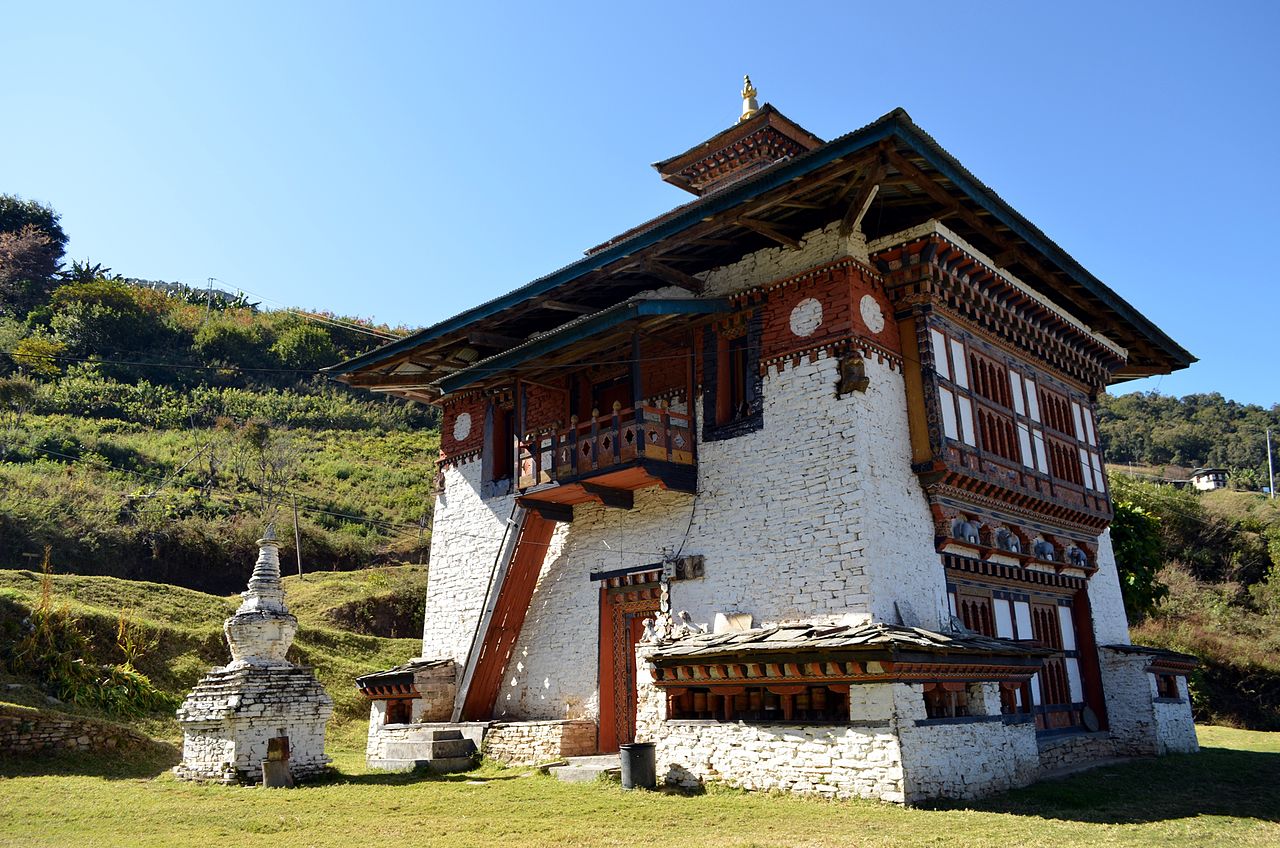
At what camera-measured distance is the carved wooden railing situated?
47.3 feet

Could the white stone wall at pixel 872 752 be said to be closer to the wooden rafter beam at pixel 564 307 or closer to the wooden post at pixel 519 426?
the wooden post at pixel 519 426

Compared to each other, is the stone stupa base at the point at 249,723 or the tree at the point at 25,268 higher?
the tree at the point at 25,268

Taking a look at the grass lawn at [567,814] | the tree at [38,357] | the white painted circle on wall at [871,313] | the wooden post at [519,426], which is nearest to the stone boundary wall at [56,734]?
the grass lawn at [567,814]

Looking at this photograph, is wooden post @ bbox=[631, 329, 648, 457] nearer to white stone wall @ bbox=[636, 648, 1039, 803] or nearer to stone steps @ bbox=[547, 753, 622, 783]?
white stone wall @ bbox=[636, 648, 1039, 803]

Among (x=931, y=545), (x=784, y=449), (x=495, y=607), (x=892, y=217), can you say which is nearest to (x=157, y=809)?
(x=495, y=607)

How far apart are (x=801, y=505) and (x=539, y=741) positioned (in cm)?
585

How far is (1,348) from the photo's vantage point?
4747 centimetres

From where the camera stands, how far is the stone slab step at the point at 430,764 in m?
15.0

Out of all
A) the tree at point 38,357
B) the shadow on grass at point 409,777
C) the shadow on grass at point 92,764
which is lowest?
the shadow on grass at point 409,777

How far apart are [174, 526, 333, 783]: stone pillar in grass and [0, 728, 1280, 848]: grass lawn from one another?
1.44 feet

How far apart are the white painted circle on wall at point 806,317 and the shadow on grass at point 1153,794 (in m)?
6.87

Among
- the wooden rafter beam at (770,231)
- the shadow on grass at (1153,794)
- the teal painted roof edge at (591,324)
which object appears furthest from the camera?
the teal painted roof edge at (591,324)

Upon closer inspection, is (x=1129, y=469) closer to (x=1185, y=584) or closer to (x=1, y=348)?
(x=1185, y=584)

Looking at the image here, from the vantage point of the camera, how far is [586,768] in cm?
1347
